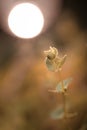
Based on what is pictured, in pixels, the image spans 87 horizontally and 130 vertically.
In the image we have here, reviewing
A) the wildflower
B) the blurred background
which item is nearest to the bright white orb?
the blurred background

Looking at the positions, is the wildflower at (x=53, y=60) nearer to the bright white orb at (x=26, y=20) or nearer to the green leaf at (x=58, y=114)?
the green leaf at (x=58, y=114)

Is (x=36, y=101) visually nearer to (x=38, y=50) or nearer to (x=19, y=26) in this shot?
(x=38, y=50)

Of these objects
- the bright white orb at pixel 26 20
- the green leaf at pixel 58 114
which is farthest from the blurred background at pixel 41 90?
the bright white orb at pixel 26 20

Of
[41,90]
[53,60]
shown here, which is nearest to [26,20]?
[41,90]

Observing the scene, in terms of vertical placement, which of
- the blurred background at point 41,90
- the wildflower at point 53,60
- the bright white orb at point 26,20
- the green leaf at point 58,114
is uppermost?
the bright white orb at point 26,20

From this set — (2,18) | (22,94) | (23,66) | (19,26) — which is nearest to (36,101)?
(22,94)
